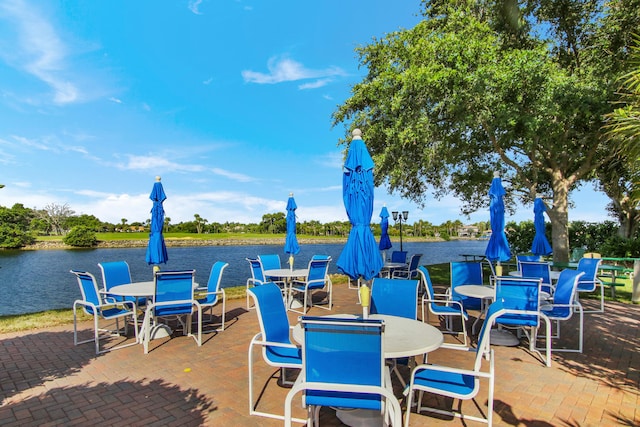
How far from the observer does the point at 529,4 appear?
9.68 m

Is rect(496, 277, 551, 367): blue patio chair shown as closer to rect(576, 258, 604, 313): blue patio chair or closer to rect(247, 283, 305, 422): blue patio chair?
rect(247, 283, 305, 422): blue patio chair

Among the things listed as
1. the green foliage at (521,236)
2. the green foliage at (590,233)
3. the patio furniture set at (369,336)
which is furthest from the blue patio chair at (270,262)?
the green foliage at (590,233)

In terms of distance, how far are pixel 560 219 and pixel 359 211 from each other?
10538 millimetres

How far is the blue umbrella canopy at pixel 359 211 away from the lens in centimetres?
314

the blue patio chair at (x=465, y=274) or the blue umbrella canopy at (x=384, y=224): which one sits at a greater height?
the blue umbrella canopy at (x=384, y=224)

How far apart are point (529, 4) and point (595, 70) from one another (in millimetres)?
2874

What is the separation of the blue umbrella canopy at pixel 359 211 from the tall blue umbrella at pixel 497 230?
11.9 ft

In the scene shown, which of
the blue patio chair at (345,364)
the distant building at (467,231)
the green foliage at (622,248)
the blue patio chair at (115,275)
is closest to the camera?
the blue patio chair at (345,364)

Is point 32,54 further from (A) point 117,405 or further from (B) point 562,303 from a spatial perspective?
(B) point 562,303

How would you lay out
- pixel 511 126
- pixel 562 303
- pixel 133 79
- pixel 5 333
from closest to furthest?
pixel 562 303, pixel 5 333, pixel 511 126, pixel 133 79

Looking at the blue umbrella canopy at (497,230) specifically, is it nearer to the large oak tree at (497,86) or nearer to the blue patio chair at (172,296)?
the large oak tree at (497,86)

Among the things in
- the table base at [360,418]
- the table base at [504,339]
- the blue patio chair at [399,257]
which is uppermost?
the blue patio chair at [399,257]

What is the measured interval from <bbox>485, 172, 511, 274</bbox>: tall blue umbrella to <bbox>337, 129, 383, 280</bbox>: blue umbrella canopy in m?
3.64

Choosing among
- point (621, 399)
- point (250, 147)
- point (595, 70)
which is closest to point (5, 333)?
point (621, 399)
